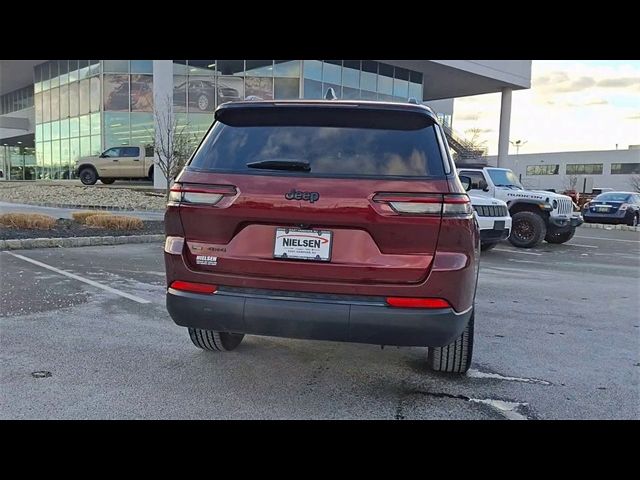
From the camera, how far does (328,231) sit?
9.21 ft

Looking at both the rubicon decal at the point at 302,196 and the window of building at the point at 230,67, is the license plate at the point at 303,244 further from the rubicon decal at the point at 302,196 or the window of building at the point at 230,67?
the window of building at the point at 230,67

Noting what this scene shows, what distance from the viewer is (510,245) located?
1241 centimetres

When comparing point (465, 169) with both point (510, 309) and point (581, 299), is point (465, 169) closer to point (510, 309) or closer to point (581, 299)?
point (581, 299)

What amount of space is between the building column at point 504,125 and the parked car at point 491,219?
84.1ft

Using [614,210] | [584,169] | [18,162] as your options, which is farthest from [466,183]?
[584,169]

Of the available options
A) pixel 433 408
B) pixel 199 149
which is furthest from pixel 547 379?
pixel 199 149

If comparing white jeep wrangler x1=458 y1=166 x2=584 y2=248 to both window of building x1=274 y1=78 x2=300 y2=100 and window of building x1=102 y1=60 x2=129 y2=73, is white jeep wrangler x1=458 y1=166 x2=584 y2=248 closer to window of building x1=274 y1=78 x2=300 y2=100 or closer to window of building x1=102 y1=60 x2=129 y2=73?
window of building x1=274 y1=78 x2=300 y2=100

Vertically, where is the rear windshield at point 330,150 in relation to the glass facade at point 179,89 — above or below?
below

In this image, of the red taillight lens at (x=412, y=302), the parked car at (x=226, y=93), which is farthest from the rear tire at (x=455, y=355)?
the parked car at (x=226, y=93)

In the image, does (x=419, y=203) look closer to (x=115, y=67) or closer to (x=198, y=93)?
(x=198, y=93)

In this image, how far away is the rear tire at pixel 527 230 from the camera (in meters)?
11.7

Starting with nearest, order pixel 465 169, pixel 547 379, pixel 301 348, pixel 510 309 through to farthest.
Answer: pixel 547 379 → pixel 301 348 → pixel 510 309 → pixel 465 169
